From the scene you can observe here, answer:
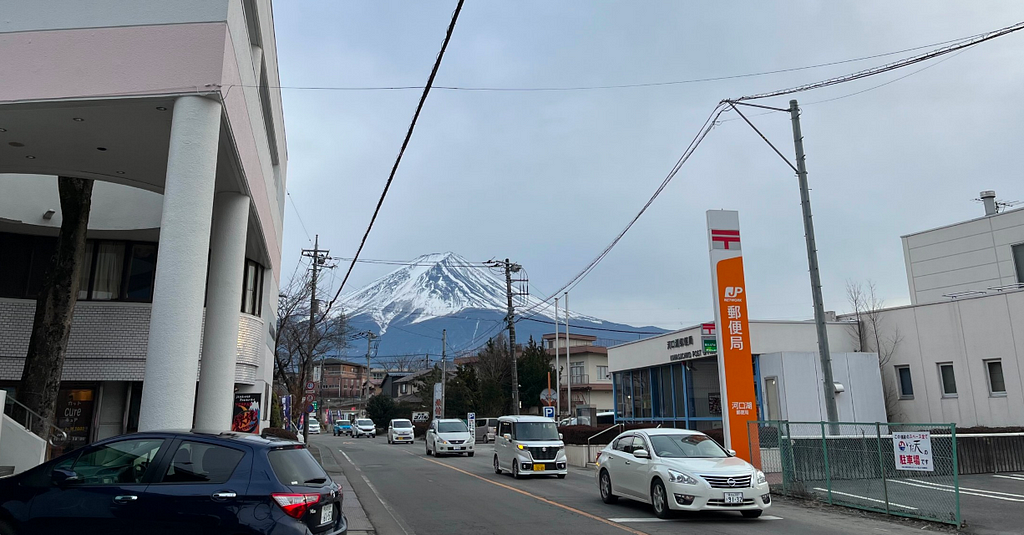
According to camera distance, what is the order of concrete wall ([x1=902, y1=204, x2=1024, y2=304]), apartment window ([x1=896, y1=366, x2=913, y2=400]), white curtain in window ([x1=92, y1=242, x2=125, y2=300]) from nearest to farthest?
white curtain in window ([x1=92, y1=242, x2=125, y2=300]) → apartment window ([x1=896, y1=366, x2=913, y2=400]) → concrete wall ([x1=902, y1=204, x2=1024, y2=304])

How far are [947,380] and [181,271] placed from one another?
2585 centimetres

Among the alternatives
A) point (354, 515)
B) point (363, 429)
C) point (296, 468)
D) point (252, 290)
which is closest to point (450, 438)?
point (252, 290)

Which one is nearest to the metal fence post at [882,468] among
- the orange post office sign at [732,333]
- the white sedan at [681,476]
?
the white sedan at [681,476]

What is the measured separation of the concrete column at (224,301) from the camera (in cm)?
1437

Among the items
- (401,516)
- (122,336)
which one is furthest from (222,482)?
(122,336)

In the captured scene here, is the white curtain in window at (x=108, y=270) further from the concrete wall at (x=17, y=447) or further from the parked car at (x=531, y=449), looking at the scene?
the parked car at (x=531, y=449)

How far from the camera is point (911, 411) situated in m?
26.0

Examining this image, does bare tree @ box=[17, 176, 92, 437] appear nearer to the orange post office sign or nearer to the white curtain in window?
the white curtain in window

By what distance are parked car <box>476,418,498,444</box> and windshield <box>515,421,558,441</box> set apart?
29.2 metres

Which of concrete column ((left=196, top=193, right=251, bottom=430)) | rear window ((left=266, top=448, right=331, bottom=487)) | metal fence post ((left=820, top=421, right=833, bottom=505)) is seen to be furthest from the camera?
concrete column ((left=196, top=193, right=251, bottom=430))

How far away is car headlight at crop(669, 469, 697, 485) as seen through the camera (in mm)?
11761

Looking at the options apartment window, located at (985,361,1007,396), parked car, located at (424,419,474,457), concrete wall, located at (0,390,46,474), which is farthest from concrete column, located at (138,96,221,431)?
apartment window, located at (985,361,1007,396)

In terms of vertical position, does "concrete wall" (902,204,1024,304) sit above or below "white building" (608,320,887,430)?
above

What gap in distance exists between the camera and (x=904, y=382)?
26438 millimetres
